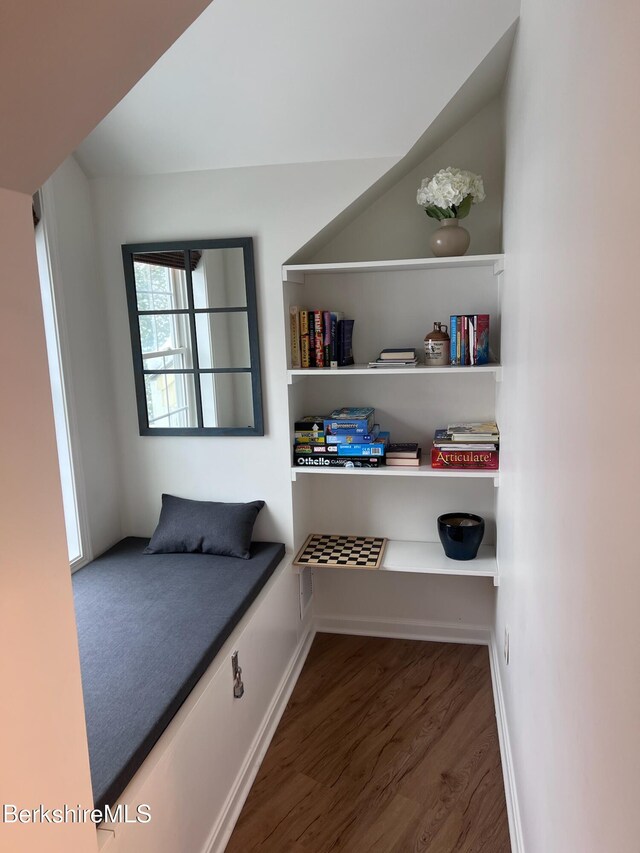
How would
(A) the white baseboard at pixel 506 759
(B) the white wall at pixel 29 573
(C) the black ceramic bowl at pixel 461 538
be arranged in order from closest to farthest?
(B) the white wall at pixel 29 573, (A) the white baseboard at pixel 506 759, (C) the black ceramic bowl at pixel 461 538

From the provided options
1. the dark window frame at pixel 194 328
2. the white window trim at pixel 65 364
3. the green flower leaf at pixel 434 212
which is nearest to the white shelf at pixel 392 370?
the dark window frame at pixel 194 328

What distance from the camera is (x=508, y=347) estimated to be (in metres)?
2.25

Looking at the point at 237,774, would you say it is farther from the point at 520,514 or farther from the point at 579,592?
the point at 579,592

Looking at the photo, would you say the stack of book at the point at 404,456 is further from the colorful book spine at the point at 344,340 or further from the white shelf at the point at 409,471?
the colorful book spine at the point at 344,340

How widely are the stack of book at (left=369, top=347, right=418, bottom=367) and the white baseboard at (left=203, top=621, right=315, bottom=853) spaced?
1398 mm

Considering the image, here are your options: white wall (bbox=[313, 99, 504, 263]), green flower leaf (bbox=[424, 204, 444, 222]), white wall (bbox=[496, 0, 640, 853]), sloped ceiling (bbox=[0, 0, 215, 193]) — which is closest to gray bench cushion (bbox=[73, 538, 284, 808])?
white wall (bbox=[496, 0, 640, 853])

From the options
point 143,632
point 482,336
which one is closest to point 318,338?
point 482,336

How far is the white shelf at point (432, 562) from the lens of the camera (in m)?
A: 2.74

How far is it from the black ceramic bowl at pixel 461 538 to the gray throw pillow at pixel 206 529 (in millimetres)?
840

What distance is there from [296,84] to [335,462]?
1.51 m

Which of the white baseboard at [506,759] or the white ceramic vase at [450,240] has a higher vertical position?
the white ceramic vase at [450,240]

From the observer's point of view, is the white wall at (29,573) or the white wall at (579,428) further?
the white wall at (29,573)

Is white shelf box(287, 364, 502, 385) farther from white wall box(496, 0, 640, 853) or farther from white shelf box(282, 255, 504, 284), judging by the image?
white wall box(496, 0, 640, 853)

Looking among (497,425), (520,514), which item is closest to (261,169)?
(497,425)
